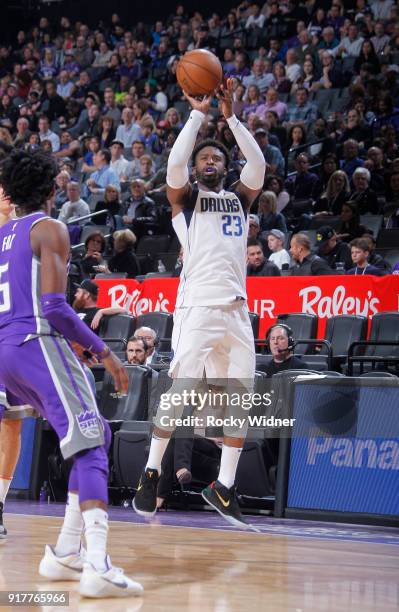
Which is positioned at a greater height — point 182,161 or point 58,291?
point 182,161

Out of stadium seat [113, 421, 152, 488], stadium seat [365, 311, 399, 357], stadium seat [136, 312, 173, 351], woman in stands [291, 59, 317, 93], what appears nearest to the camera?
stadium seat [113, 421, 152, 488]

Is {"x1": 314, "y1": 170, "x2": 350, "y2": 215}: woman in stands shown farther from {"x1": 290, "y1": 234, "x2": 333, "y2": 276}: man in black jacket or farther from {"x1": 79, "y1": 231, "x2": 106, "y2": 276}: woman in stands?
{"x1": 79, "y1": 231, "x2": 106, "y2": 276}: woman in stands

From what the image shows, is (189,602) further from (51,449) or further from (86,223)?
(86,223)

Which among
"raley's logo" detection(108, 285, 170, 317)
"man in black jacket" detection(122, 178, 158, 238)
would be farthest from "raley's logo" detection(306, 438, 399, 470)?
"man in black jacket" detection(122, 178, 158, 238)

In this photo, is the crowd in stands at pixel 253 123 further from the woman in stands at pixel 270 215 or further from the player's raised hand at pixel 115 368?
the player's raised hand at pixel 115 368

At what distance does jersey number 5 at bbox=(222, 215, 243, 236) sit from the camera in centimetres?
631

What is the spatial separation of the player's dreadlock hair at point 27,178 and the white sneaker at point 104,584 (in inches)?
63.4

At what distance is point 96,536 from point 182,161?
Answer: 2.82 meters

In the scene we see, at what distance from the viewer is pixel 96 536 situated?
4031 mm

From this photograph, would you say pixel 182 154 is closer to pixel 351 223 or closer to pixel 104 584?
pixel 104 584

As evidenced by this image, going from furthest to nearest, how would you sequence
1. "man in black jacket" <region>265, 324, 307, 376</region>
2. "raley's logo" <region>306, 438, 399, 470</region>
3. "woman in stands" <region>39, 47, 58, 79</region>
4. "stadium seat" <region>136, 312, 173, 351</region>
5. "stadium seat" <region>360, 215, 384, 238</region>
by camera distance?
"woman in stands" <region>39, 47, 58, 79</region> → "stadium seat" <region>360, 215, 384, 238</region> → "stadium seat" <region>136, 312, 173, 351</region> → "man in black jacket" <region>265, 324, 307, 376</region> → "raley's logo" <region>306, 438, 399, 470</region>

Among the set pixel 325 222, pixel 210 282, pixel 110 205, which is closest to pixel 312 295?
pixel 325 222

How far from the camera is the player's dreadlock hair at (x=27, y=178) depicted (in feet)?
14.6

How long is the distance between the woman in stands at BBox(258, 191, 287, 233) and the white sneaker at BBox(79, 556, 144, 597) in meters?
9.24
